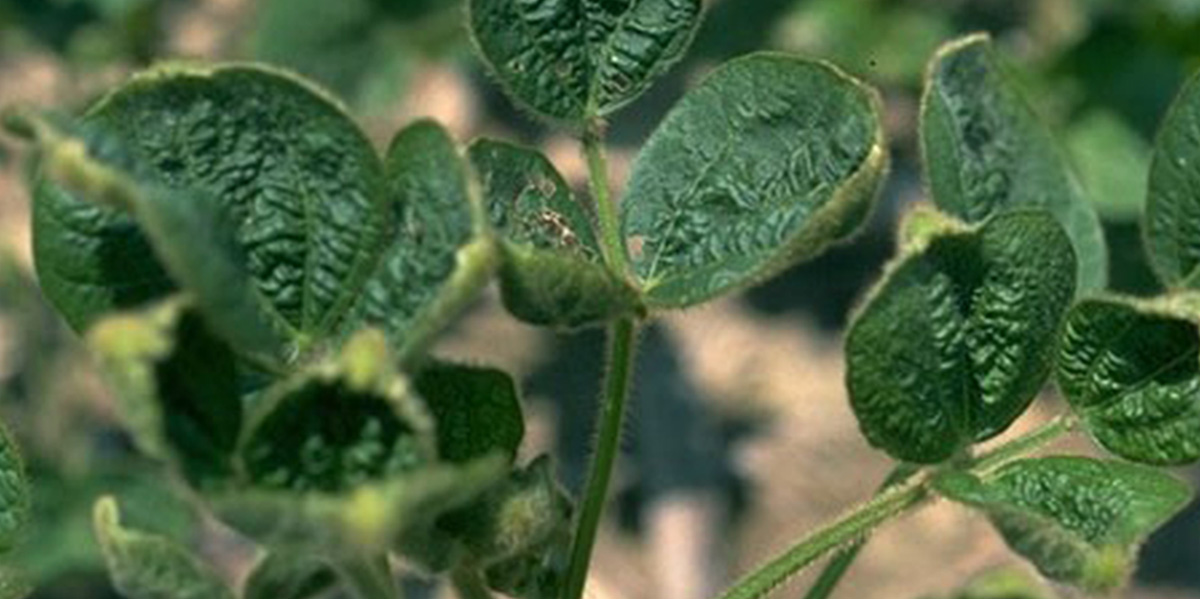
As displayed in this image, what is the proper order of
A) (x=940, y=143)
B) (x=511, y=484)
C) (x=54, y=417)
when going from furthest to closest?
(x=54, y=417), (x=940, y=143), (x=511, y=484)

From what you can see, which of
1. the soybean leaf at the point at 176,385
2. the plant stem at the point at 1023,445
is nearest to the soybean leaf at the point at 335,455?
the soybean leaf at the point at 176,385

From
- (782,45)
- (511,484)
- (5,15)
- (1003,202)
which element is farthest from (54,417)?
(511,484)

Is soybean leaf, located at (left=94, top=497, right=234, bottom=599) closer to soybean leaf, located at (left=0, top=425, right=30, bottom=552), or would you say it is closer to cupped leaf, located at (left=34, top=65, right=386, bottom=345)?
cupped leaf, located at (left=34, top=65, right=386, bottom=345)

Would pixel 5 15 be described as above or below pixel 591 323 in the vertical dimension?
below

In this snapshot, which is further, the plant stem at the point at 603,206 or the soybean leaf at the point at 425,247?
the plant stem at the point at 603,206

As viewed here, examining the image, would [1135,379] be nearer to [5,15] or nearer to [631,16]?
[631,16]

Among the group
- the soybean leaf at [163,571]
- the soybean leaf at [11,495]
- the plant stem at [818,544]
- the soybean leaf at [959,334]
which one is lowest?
the plant stem at [818,544]

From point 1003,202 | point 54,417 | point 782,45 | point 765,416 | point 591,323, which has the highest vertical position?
point 591,323

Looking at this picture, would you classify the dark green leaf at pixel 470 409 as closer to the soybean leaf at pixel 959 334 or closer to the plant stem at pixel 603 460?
the plant stem at pixel 603 460

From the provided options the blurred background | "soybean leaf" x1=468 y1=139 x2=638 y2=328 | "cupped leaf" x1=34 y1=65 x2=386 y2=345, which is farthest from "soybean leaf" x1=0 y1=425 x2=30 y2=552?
the blurred background
